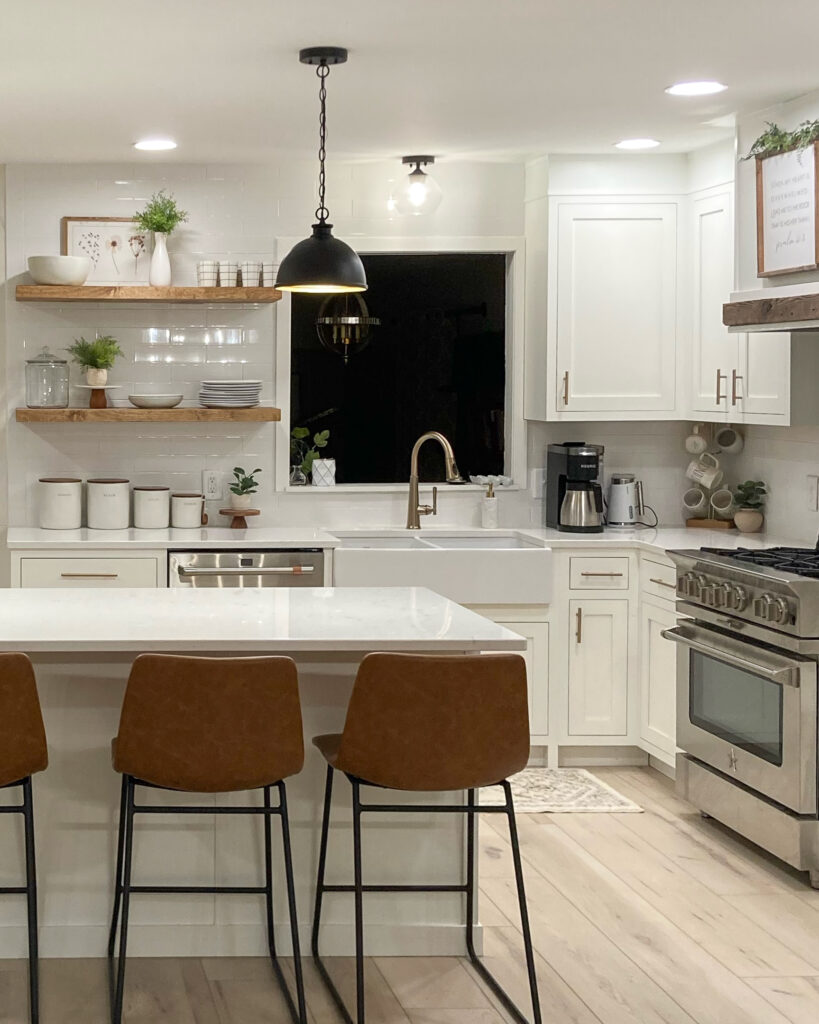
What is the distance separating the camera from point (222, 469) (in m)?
6.29

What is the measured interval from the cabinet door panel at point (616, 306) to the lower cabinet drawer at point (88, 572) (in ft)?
6.42

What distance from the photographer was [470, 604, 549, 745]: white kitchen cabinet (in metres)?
5.70

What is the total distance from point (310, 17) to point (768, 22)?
1303 millimetres

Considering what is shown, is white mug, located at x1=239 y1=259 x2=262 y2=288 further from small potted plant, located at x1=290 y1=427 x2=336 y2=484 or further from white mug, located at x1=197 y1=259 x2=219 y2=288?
small potted plant, located at x1=290 y1=427 x2=336 y2=484

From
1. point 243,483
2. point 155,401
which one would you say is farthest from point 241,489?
point 155,401

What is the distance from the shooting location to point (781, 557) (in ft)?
15.6

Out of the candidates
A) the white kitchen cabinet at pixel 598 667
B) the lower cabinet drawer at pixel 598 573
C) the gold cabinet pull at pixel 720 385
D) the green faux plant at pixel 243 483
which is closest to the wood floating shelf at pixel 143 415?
the green faux plant at pixel 243 483

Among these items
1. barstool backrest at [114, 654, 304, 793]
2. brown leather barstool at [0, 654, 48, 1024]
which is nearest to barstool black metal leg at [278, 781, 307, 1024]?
barstool backrest at [114, 654, 304, 793]

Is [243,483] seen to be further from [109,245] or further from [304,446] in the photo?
[109,245]

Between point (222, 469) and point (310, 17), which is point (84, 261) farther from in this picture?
point (310, 17)

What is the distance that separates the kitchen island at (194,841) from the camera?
361 cm

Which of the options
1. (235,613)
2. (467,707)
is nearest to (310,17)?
(235,613)

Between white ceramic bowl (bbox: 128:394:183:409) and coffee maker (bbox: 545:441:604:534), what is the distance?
69.2 inches

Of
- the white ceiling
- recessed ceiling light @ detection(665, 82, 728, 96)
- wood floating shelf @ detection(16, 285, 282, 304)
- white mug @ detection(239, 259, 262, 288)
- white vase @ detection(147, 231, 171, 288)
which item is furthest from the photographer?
white mug @ detection(239, 259, 262, 288)
